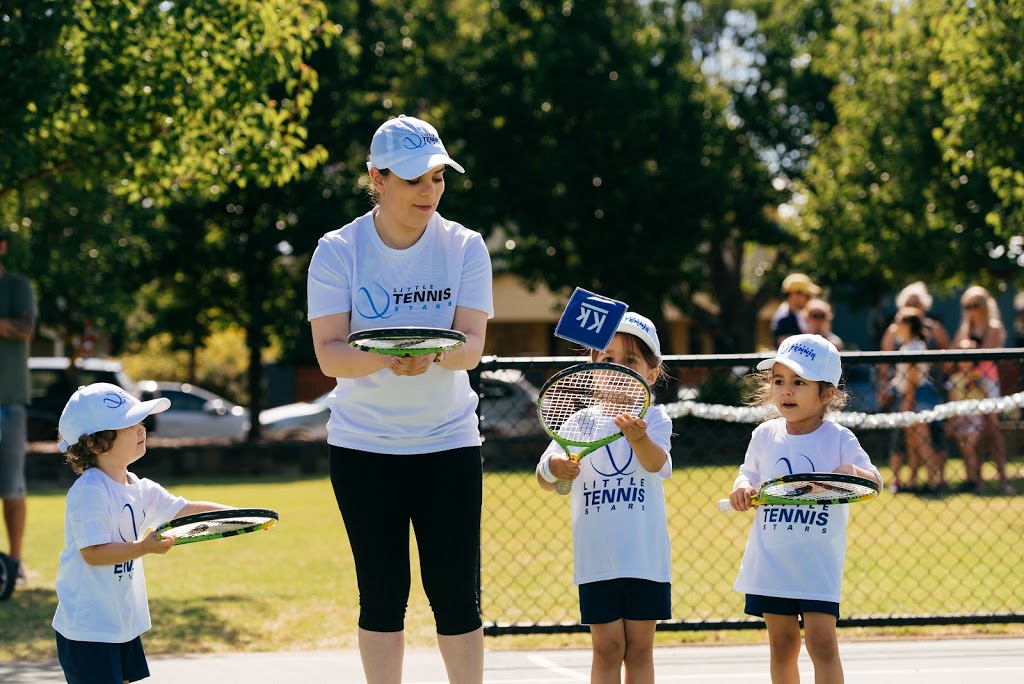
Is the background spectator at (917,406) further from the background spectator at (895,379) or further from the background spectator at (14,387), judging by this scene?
the background spectator at (14,387)

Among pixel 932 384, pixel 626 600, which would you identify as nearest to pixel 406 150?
pixel 626 600

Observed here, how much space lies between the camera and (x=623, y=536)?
14.4 feet

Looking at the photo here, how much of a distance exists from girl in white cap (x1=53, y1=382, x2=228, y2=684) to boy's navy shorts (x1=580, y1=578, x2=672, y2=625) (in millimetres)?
1382

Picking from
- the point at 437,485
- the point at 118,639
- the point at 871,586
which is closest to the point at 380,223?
the point at 437,485

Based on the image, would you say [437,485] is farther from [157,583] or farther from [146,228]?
[146,228]

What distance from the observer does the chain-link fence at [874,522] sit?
20.7 ft

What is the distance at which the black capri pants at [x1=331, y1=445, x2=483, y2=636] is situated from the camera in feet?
13.8

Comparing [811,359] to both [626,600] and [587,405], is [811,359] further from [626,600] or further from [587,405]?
[626,600]

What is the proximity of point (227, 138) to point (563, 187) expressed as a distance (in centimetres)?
1656

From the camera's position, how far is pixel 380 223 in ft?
14.0

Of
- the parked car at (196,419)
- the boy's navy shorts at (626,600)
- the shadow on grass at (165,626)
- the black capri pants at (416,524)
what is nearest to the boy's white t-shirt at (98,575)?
the black capri pants at (416,524)

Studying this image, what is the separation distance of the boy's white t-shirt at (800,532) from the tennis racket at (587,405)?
0.54 meters

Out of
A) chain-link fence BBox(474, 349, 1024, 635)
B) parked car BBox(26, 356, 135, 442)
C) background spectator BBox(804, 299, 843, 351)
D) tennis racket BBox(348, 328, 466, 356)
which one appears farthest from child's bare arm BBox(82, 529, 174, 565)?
parked car BBox(26, 356, 135, 442)

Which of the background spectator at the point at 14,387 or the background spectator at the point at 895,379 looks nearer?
the background spectator at the point at 14,387
